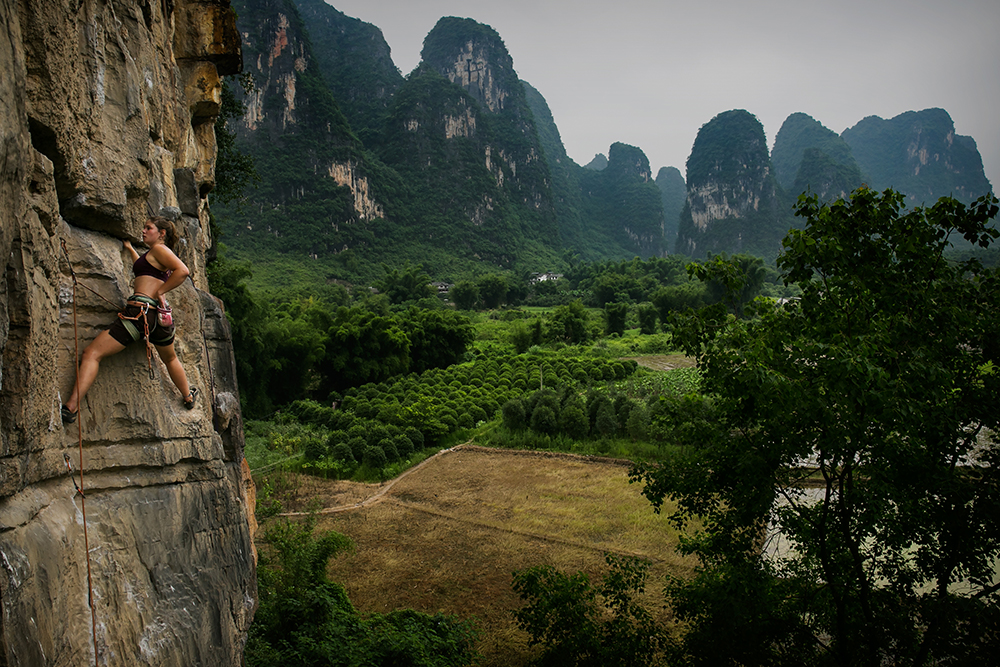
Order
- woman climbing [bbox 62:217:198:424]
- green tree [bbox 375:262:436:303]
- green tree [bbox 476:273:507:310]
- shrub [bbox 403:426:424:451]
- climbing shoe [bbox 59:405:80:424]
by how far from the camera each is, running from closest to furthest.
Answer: climbing shoe [bbox 59:405:80:424] → woman climbing [bbox 62:217:198:424] → shrub [bbox 403:426:424:451] → green tree [bbox 375:262:436:303] → green tree [bbox 476:273:507:310]

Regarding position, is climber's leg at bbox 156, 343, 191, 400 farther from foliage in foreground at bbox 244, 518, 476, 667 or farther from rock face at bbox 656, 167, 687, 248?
rock face at bbox 656, 167, 687, 248

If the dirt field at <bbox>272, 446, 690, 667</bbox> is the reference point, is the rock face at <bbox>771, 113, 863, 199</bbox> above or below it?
above

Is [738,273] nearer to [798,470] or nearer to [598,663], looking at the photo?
[798,470]

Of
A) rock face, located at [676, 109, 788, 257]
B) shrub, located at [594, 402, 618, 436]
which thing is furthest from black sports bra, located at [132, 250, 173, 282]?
rock face, located at [676, 109, 788, 257]

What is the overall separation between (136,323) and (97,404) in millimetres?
484

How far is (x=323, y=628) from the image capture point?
6.27m

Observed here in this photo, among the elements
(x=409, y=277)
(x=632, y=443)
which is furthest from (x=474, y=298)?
(x=632, y=443)

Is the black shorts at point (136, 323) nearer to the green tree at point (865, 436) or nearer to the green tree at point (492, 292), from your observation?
the green tree at point (865, 436)

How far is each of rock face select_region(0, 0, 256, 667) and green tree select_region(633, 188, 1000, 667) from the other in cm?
370

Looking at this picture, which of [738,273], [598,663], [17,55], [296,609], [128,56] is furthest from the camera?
[296,609]

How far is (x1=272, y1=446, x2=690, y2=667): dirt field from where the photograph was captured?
27.4 feet

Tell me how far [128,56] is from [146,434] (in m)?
2.42

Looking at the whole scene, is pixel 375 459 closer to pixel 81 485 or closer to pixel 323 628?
pixel 323 628

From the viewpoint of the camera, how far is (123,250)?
11.5 ft
